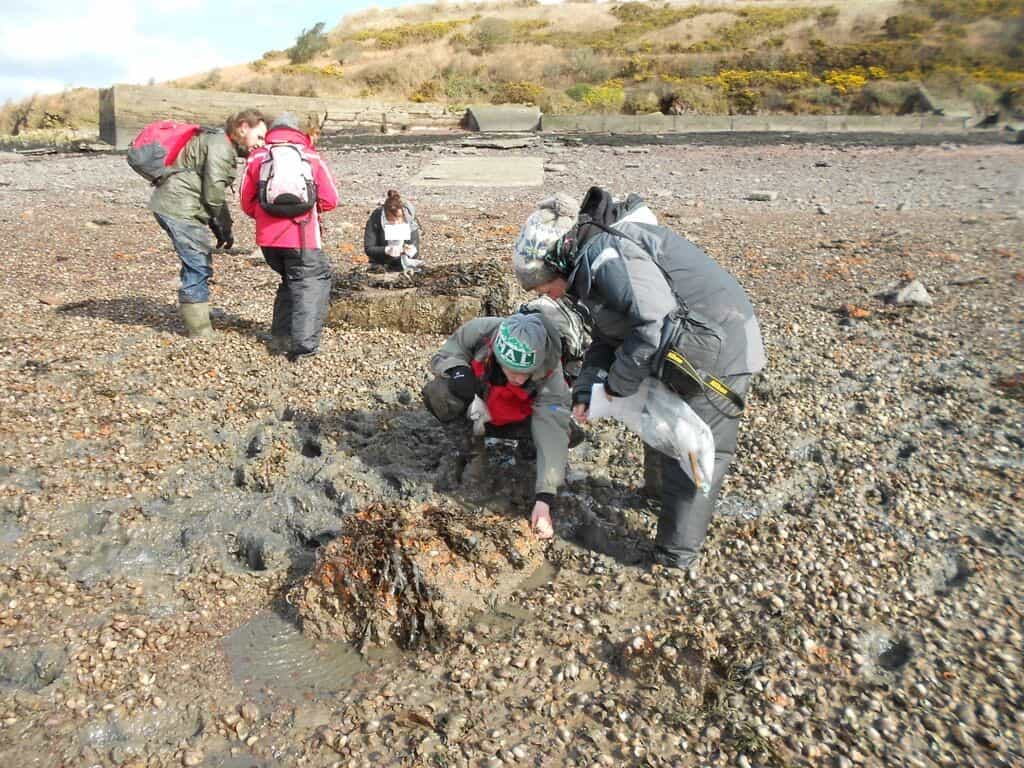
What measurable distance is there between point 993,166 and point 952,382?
1307 cm

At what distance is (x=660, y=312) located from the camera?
2879 millimetres

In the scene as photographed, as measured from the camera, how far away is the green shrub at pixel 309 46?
46.0 meters

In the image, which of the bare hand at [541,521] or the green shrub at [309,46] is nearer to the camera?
the bare hand at [541,521]

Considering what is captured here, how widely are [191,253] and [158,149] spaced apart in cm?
79

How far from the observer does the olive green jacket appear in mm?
5492

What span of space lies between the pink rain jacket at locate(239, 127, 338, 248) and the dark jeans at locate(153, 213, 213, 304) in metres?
0.63

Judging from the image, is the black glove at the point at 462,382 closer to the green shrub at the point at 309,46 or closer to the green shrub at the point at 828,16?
the green shrub at the point at 828,16

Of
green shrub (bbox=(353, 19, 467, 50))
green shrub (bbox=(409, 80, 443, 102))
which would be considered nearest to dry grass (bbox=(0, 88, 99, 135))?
green shrub (bbox=(409, 80, 443, 102))

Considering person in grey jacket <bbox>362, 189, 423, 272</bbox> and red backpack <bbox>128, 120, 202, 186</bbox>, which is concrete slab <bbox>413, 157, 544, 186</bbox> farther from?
red backpack <bbox>128, 120, 202, 186</bbox>

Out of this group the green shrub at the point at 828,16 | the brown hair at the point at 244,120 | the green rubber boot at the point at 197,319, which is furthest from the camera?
the green shrub at the point at 828,16

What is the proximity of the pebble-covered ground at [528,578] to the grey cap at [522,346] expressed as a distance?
806mm

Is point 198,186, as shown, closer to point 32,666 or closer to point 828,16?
point 32,666

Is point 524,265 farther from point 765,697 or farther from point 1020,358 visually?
point 1020,358

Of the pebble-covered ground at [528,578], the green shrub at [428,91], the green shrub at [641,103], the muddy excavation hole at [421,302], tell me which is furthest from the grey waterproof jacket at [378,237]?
the green shrub at [428,91]
